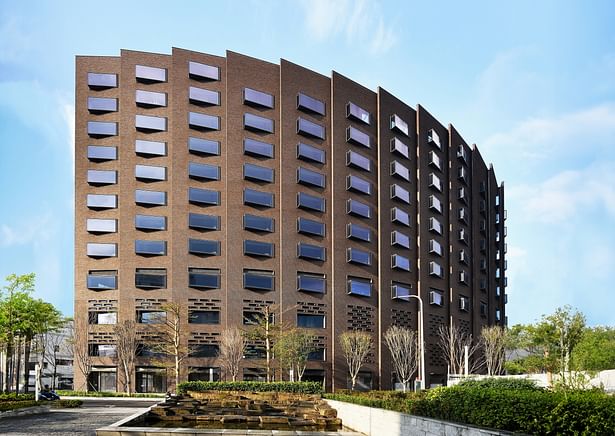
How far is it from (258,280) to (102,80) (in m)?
25.1

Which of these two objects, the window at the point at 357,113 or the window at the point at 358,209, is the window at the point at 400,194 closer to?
the window at the point at 358,209

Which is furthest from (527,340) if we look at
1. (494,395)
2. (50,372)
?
(494,395)

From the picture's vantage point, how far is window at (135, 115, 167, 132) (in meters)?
63.2

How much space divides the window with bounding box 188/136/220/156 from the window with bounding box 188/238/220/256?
28.4 ft

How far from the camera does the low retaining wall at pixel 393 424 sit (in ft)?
53.8

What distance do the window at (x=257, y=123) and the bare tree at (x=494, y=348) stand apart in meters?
37.4

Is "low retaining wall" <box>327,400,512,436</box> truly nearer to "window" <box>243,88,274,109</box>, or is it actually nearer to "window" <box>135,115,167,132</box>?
"window" <box>135,115,167,132</box>

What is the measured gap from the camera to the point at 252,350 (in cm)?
6247

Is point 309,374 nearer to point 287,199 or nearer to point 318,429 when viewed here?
point 287,199

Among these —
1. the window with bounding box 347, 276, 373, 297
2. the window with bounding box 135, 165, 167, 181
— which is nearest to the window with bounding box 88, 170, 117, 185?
the window with bounding box 135, 165, 167, 181

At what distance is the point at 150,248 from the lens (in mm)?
61906

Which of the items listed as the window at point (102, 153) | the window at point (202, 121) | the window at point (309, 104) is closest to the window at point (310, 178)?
the window at point (309, 104)

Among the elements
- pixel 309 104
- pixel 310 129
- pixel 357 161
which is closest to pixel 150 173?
pixel 310 129

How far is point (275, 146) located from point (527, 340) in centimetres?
4643
